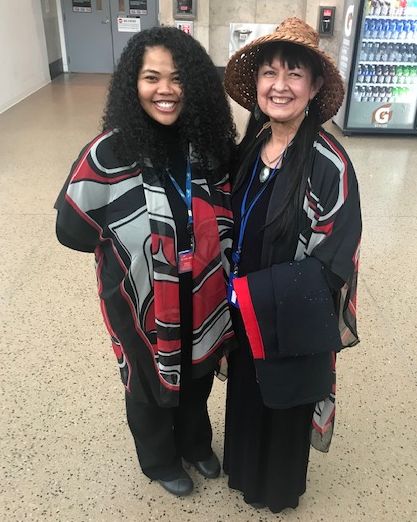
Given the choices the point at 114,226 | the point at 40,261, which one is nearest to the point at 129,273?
the point at 114,226

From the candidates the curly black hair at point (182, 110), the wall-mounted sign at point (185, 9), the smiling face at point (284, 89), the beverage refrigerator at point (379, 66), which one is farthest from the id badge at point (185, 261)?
the wall-mounted sign at point (185, 9)

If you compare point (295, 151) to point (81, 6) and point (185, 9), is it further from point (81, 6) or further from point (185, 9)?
point (81, 6)

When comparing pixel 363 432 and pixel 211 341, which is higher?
pixel 211 341

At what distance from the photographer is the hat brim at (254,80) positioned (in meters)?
1.08

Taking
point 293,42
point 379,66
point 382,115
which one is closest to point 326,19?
point 379,66

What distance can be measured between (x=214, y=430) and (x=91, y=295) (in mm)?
1163

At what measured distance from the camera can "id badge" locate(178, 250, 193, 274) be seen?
119cm

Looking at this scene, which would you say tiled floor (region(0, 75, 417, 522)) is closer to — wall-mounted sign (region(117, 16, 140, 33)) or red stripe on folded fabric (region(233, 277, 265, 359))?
red stripe on folded fabric (region(233, 277, 265, 359))

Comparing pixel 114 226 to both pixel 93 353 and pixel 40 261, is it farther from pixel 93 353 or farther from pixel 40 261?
pixel 40 261

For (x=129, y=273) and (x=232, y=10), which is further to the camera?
(x=232, y=10)

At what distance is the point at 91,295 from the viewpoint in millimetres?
2699

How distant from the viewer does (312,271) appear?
3.63 ft

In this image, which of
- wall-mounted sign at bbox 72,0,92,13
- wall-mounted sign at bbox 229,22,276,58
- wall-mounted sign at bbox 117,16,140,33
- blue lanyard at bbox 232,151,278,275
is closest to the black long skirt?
blue lanyard at bbox 232,151,278,275

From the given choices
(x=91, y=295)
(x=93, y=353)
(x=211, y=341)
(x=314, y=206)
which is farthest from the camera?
(x=91, y=295)
